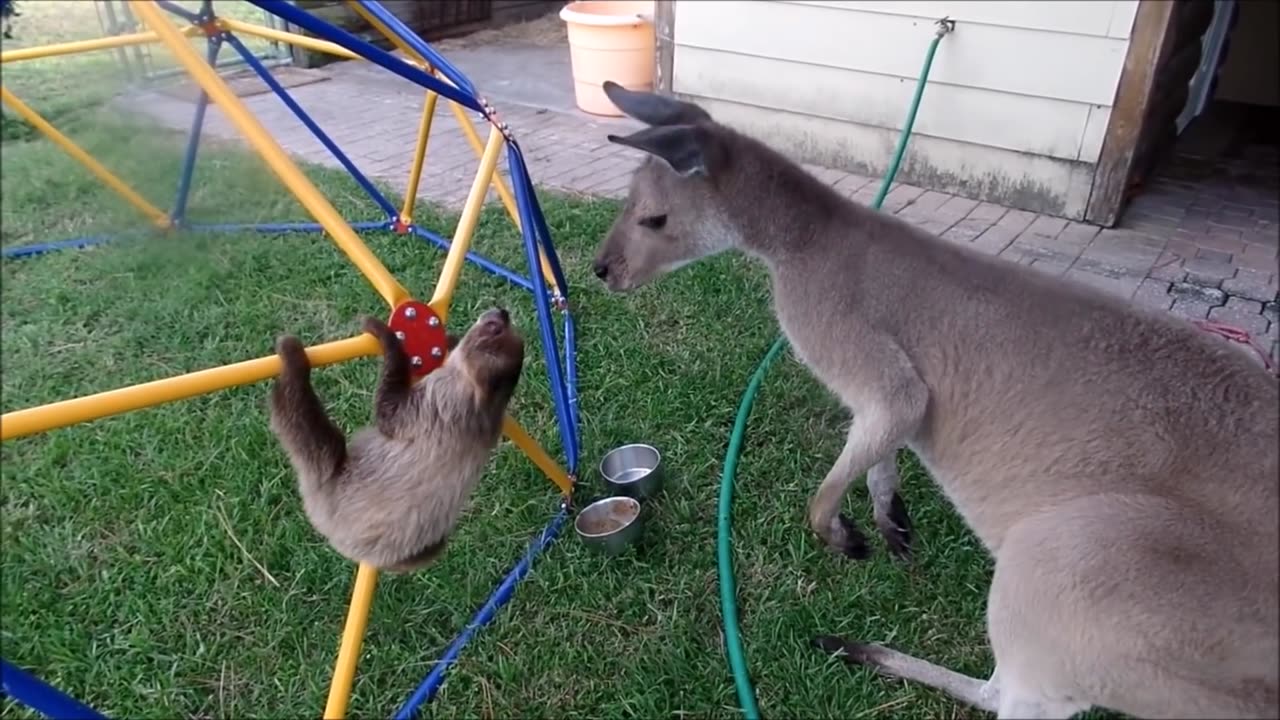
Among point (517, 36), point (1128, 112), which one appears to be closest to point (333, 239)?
point (1128, 112)

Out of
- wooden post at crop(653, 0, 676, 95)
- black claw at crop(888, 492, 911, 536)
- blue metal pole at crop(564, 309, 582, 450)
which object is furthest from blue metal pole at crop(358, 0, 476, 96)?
wooden post at crop(653, 0, 676, 95)

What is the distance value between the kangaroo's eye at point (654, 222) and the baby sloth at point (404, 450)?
2.96ft

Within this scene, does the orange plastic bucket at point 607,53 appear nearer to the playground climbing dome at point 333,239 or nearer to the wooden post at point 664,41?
the wooden post at point 664,41

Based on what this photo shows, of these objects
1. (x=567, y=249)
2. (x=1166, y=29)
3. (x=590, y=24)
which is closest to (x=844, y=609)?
(x=567, y=249)

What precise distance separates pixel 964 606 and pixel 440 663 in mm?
1712

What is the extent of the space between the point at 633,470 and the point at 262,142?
1959 mm

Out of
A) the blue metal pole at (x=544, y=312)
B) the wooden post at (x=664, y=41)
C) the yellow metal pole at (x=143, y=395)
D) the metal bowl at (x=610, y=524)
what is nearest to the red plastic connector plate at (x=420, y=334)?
the yellow metal pole at (x=143, y=395)

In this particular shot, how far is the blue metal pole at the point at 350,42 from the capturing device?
2.25m

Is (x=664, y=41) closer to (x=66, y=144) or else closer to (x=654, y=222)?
(x=654, y=222)

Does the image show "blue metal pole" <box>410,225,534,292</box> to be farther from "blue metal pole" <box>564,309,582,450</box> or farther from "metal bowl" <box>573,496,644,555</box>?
"metal bowl" <box>573,496,644,555</box>

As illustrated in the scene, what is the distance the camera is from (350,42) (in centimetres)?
244

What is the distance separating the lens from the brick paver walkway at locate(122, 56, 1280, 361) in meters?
5.05

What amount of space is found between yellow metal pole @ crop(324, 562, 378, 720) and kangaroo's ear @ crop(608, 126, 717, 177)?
1.36 meters

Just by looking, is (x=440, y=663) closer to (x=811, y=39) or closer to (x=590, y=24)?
(x=811, y=39)
